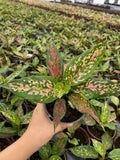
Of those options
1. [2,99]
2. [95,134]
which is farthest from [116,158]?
[2,99]

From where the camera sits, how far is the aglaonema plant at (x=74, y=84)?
502mm

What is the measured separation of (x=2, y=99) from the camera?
1122 mm

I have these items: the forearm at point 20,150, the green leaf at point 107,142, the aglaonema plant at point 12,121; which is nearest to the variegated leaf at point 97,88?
the forearm at point 20,150

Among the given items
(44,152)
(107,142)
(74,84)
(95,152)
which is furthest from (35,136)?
(107,142)

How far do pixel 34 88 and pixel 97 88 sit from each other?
0.26 meters

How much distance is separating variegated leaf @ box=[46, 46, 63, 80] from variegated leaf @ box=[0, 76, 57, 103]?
0.07 metres

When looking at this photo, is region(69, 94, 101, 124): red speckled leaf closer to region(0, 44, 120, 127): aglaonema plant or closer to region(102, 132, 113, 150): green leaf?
region(0, 44, 120, 127): aglaonema plant

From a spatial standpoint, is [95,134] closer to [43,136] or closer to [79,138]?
[79,138]

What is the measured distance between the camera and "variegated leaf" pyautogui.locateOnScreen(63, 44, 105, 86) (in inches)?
20.1

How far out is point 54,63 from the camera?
24.3 inches

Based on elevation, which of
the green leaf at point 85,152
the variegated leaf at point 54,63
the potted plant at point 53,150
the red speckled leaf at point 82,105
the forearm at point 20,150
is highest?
the variegated leaf at point 54,63

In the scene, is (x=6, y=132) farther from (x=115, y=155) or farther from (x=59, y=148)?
(x=115, y=155)

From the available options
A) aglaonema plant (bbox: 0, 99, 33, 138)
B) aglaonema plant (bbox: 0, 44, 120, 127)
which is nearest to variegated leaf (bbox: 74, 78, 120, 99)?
aglaonema plant (bbox: 0, 44, 120, 127)

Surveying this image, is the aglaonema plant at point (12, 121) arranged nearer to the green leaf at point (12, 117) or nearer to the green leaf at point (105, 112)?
the green leaf at point (12, 117)
